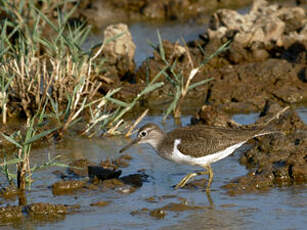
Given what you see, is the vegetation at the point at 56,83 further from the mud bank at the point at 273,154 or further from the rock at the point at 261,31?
the rock at the point at 261,31

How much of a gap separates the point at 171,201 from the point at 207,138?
1026 mm

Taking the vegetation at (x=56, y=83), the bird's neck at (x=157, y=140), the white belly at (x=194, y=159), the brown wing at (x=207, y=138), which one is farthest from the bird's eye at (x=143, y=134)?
the vegetation at (x=56, y=83)

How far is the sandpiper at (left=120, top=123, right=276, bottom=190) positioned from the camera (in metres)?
8.11

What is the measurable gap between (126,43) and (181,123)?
2676mm

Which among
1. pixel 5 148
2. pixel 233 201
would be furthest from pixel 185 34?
pixel 233 201

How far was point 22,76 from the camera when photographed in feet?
33.7

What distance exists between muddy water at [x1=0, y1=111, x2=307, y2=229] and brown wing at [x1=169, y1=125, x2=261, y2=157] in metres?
0.43

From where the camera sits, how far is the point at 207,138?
27.1 feet

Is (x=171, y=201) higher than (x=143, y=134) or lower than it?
lower

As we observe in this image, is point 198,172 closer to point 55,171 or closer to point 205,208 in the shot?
point 205,208

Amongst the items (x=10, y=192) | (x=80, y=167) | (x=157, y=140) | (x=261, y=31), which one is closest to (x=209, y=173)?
(x=157, y=140)

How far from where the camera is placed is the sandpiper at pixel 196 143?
8109mm

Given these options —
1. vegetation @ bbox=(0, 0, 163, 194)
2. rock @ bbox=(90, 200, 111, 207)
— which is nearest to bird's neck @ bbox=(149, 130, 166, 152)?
rock @ bbox=(90, 200, 111, 207)

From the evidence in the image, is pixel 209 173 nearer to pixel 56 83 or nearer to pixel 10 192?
pixel 10 192
